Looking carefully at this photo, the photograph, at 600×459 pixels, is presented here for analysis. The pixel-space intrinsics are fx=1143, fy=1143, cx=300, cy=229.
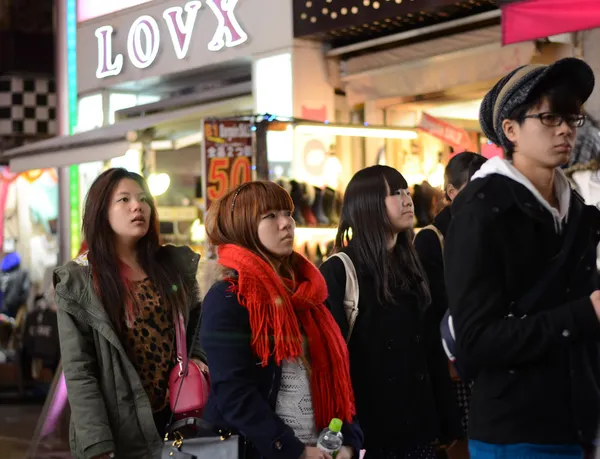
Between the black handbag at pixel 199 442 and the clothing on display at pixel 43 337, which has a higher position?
the black handbag at pixel 199 442

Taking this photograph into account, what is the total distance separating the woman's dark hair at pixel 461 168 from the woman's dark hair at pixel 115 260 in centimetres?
134

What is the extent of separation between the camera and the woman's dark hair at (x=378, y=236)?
4.44 metres

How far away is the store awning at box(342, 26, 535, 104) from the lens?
9.33 meters

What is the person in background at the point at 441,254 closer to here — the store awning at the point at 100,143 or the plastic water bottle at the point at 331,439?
the plastic water bottle at the point at 331,439

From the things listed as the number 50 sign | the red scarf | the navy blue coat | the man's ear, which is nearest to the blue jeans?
the man's ear

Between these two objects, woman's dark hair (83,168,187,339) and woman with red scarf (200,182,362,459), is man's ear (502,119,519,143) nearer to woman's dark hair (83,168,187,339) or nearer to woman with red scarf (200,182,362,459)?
woman with red scarf (200,182,362,459)

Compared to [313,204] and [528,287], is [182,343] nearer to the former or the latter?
[528,287]

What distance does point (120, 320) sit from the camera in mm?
4520

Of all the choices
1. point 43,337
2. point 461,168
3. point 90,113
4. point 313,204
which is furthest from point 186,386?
point 90,113

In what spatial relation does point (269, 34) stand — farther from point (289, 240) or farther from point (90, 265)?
point (289, 240)

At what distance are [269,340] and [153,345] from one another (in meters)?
1.02

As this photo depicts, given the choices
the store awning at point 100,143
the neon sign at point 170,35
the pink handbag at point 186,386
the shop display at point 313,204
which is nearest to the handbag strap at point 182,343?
Answer: the pink handbag at point 186,386

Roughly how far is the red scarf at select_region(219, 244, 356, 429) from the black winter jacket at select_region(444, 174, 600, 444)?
104cm

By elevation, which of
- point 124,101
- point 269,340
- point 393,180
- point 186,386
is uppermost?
point 124,101
